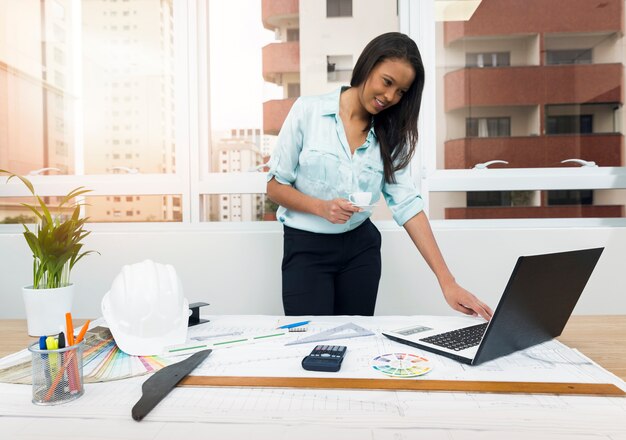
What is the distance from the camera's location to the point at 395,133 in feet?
5.45

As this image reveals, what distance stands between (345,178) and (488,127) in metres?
1.21

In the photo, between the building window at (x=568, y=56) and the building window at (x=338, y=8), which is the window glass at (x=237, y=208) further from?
the building window at (x=568, y=56)

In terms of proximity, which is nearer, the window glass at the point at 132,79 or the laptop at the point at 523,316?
the laptop at the point at 523,316

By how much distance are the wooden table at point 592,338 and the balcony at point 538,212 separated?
1145mm

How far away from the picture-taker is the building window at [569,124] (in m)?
2.43

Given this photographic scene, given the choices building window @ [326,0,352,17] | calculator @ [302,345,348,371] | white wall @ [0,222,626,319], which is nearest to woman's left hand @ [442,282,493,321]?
calculator @ [302,345,348,371]

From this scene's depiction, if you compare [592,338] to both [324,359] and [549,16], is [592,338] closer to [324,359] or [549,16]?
[324,359]

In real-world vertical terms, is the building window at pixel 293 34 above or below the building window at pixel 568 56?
above

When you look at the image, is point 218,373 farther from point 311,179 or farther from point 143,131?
point 143,131

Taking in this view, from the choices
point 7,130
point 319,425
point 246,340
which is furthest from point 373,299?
point 7,130

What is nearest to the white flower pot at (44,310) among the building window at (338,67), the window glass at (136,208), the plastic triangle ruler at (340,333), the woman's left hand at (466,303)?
the plastic triangle ruler at (340,333)

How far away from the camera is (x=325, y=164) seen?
5.27 ft

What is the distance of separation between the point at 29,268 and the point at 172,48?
1312 mm

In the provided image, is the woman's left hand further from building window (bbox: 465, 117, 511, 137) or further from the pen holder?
building window (bbox: 465, 117, 511, 137)
